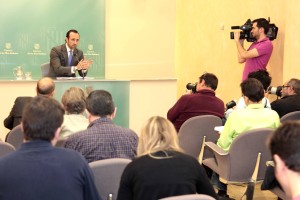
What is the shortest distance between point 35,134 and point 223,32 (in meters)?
7.05

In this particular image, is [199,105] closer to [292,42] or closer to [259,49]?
[259,49]

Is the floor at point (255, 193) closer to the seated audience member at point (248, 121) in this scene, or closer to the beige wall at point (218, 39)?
the seated audience member at point (248, 121)

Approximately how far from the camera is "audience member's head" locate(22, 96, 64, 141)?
7.52 ft

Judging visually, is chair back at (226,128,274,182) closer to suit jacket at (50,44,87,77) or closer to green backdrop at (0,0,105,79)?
suit jacket at (50,44,87,77)

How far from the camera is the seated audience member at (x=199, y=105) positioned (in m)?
5.14

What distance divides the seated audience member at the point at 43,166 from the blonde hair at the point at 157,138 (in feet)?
1.10

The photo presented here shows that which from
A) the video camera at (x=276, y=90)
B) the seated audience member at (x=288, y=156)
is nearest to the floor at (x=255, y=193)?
the video camera at (x=276, y=90)

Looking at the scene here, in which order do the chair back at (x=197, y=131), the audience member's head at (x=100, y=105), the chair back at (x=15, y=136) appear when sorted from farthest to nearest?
1. the chair back at (x=197, y=131)
2. the chair back at (x=15, y=136)
3. the audience member's head at (x=100, y=105)

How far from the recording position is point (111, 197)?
9.30ft

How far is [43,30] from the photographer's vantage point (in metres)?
8.01

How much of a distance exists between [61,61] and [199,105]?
262 cm

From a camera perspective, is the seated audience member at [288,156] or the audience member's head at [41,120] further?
the audience member's head at [41,120]

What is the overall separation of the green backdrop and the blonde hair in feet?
18.4

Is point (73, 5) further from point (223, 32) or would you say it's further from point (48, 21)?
point (223, 32)
